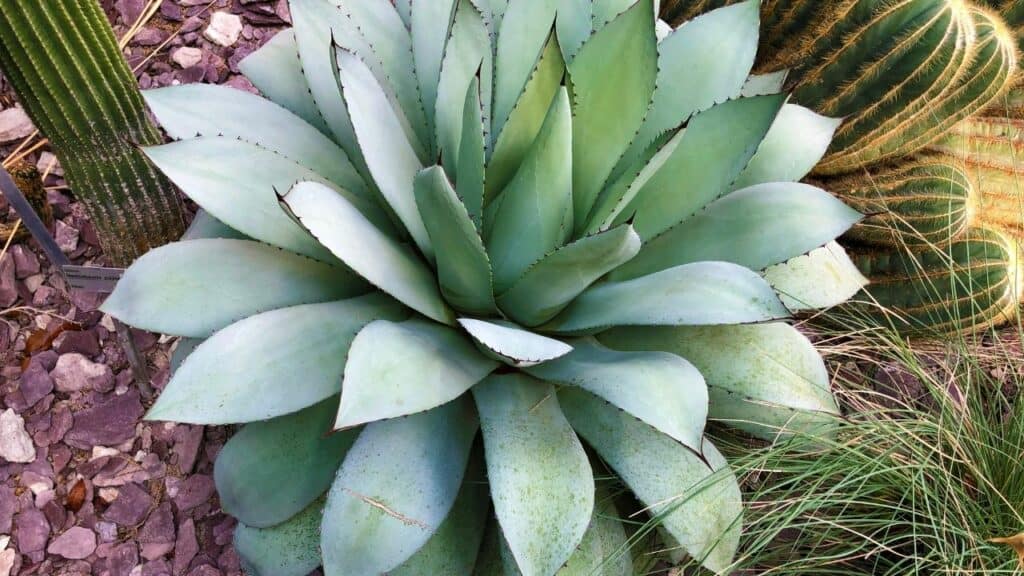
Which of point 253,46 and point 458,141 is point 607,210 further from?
point 253,46

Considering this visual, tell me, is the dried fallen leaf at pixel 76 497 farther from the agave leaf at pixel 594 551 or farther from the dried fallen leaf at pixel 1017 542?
the dried fallen leaf at pixel 1017 542

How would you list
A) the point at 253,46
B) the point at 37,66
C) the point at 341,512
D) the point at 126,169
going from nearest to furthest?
1. the point at 341,512
2. the point at 37,66
3. the point at 126,169
4. the point at 253,46

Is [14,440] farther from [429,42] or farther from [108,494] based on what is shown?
[429,42]

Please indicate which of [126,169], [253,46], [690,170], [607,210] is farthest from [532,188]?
[253,46]

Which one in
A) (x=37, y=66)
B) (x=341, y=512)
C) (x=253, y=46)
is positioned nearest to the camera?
(x=341, y=512)

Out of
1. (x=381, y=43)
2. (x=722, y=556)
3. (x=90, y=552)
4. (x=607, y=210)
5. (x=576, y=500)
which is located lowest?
(x=90, y=552)

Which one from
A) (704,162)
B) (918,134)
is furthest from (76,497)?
(918,134)

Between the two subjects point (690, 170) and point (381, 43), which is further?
point (381, 43)

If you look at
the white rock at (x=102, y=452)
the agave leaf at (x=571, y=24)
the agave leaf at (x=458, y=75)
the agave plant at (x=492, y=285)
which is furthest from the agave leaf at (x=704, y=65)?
the white rock at (x=102, y=452)
